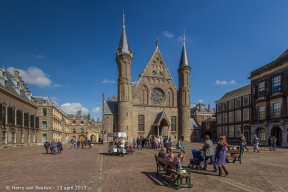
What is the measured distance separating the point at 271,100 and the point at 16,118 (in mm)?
40723

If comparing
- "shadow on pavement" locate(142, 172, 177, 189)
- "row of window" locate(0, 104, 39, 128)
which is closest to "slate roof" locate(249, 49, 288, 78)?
"shadow on pavement" locate(142, 172, 177, 189)

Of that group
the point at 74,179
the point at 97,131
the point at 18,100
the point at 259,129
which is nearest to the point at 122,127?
the point at 18,100

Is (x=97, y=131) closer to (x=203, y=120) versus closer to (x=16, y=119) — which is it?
(x=203, y=120)

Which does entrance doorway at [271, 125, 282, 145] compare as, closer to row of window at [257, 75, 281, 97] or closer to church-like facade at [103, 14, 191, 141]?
row of window at [257, 75, 281, 97]

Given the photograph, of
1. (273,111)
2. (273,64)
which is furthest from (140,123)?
(273,64)

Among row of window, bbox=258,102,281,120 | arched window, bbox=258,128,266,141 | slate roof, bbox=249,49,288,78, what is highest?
slate roof, bbox=249,49,288,78

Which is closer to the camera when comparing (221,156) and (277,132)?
(221,156)

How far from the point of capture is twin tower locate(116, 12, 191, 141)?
38.8 m

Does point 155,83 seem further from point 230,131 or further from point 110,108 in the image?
point 230,131

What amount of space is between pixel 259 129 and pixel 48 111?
44856mm

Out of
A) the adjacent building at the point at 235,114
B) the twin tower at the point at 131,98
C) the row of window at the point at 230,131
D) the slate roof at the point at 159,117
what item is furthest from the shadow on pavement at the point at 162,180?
the row of window at the point at 230,131

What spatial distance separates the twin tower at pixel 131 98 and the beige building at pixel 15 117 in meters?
17.1

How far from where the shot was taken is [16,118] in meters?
32.7

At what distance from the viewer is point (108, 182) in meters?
7.91
